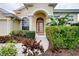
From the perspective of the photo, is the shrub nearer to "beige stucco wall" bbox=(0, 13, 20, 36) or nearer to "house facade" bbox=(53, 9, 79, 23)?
"beige stucco wall" bbox=(0, 13, 20, 36)

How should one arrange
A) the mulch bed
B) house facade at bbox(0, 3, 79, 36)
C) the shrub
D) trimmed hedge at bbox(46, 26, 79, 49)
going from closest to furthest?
the mulch bed < trimmed hedge at bbox(46, 26, 79, 49) < the shrub < house facade at bbox(0, 3, 79, 36)

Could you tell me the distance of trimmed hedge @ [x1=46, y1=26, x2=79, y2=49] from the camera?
13.4m

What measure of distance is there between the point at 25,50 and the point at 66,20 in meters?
4.19

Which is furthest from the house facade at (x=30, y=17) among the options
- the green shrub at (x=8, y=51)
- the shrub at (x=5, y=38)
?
the green shrub at (x=8, y=51)

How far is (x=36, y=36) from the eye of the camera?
56.7 feet

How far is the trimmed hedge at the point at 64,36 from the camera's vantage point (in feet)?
44.0

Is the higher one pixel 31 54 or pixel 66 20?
pixel 66 20

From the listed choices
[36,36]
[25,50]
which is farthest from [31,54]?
[36,36]

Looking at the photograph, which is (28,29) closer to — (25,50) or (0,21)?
(0,21)

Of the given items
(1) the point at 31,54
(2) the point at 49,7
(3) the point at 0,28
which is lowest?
(1) the point at 31,54

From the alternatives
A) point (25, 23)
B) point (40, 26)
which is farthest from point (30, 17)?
point (40, 26)

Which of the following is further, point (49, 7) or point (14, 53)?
point (49, 7)

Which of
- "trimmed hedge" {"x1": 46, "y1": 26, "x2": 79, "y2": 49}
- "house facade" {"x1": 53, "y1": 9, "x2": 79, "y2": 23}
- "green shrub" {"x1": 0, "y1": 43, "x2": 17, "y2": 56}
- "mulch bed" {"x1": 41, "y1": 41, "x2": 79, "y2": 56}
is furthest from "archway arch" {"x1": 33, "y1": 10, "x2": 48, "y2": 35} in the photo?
→ "green shrub" {"x1": 0, "y1": 43, "x2": 17, "y2": 56}

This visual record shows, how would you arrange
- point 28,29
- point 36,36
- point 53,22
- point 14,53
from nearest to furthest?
point 14,53 → point 53,22 → point 36,36 → point 28,29
